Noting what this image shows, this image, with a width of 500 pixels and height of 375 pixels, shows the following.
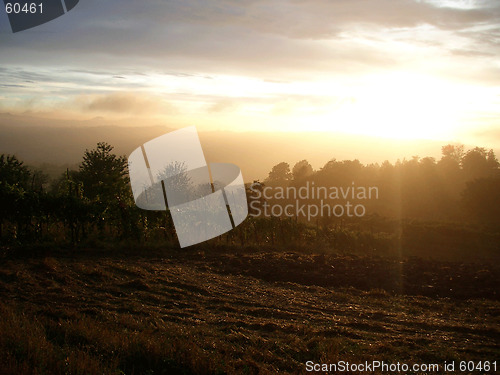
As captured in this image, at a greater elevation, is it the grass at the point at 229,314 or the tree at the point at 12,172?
the tree at the point at 12,172

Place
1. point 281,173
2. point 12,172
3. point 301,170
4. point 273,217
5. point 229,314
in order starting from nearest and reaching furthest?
point 229,314
point 273,217
point 12,172
point 301,170
point 281,173

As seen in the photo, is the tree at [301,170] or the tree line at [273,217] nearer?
the tree line at [273,217]

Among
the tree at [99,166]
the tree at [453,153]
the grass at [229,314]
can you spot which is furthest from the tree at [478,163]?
the tree at [99,166]

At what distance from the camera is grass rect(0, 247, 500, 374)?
4.81 meters

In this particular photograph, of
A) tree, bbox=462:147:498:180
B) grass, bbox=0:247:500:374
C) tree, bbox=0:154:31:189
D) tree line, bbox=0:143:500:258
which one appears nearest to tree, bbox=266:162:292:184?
tree line, bbox=0:143:500:258

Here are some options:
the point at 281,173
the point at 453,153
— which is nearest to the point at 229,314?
the point at 281,173


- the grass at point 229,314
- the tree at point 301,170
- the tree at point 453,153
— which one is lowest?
the grass at point 229,314

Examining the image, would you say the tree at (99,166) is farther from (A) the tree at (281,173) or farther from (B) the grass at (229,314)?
(A) the tree at (281,173)

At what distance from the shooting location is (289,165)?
186 feet

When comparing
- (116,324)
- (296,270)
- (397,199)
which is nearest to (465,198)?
(397,199)

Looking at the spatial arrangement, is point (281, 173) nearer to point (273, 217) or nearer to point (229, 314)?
point (273, 217)

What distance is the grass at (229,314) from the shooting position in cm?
481

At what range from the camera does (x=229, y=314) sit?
7438mm

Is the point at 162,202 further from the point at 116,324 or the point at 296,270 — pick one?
the point at 116,324
